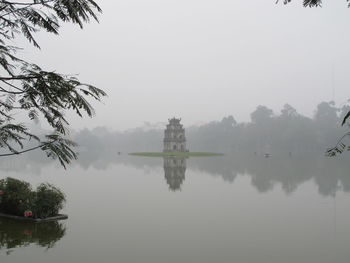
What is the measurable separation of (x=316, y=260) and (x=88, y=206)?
357 inches

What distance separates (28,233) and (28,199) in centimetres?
188

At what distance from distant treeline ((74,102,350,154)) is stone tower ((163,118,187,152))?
88.9 ft

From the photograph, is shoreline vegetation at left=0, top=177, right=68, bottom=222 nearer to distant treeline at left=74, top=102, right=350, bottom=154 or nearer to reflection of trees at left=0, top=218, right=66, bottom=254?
reflection of trees at left=0, top=218, right=66, bottom=254

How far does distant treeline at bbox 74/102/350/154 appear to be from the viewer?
299ft

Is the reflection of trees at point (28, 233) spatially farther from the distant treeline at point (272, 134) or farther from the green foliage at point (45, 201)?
the distant treeline at point (272, 134)

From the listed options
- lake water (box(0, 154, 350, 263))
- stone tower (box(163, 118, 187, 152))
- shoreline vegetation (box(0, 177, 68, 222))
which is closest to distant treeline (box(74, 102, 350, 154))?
stone tower (box(163, 118, 187, 152))

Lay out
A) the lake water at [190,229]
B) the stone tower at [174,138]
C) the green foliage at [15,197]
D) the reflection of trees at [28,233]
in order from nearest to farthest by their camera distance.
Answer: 1. the lake water at [190,229]
2. the reflection of trees at [28,233]
3. the green foliage at [15,197]
4. the stone tower at [174,138]

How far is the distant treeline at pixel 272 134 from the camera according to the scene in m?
91.2

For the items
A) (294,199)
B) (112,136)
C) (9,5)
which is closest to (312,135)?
(294,199)

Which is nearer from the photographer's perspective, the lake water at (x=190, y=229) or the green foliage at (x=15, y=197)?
the lake water at (x=190, y=229)

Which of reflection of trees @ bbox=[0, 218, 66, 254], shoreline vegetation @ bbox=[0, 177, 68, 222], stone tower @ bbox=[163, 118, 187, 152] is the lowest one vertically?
reflection of trees @ bbox=[0, 218, 66, 254]

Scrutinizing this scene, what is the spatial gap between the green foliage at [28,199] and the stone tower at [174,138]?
5751 centimetres

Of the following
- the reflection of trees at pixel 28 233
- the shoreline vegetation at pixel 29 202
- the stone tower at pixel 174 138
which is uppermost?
the stone tower at pixel 174 138

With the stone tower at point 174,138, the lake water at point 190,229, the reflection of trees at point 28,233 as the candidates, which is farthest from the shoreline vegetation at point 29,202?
the stone tower at point 174,138
